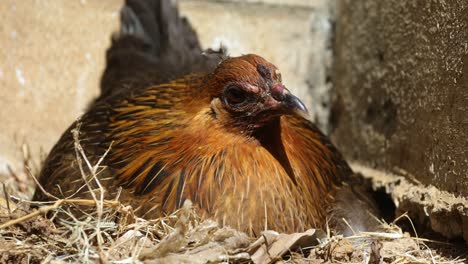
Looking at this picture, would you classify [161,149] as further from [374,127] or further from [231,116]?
[374,127]

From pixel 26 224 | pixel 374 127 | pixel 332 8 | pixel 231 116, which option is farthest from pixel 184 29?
pixel 26 224

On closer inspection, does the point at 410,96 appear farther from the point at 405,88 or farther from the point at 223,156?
the point at 223,156

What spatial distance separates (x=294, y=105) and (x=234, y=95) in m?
0.23

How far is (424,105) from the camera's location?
251cm

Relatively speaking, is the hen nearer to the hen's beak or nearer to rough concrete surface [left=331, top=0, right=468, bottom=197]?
the hen's beak

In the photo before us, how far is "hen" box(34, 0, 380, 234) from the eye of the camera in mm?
2215

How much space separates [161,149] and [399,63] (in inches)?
41.5

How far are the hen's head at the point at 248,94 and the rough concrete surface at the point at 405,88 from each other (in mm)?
578

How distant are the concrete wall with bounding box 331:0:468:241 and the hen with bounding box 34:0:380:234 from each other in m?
0.27

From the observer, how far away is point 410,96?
2646 millimetres

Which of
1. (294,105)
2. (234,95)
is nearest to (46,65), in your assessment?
(234,95)

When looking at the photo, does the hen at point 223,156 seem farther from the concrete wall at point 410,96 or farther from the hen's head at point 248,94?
the concrete wall at point 410,96

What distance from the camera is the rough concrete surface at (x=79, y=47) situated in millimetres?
3289

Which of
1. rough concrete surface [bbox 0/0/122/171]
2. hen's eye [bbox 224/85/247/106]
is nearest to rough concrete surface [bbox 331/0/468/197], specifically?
hen's eye [bbox 224/85/247/106]
